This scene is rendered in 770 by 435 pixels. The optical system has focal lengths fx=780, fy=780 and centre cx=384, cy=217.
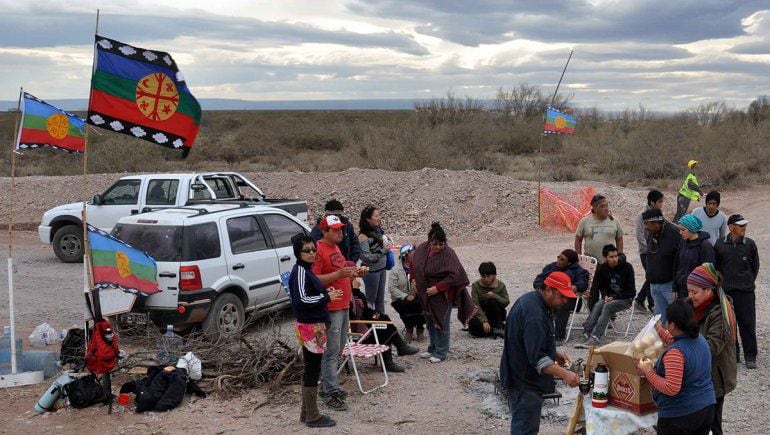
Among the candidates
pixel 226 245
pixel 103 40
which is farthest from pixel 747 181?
pixel 103 40

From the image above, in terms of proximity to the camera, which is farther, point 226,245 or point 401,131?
point 401,131

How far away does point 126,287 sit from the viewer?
7727 mm

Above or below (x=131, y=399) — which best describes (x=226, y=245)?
above

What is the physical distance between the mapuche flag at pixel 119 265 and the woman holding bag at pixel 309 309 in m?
2.20

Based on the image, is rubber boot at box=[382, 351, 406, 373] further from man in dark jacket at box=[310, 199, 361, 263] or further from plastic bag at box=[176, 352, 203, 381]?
plastic bag at box=[176, 352, 203, 381]

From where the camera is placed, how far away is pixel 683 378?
455cm

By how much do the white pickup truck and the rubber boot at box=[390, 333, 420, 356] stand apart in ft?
19.7

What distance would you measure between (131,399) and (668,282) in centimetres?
541

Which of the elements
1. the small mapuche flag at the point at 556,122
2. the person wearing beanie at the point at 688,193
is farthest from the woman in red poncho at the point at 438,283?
the small mapuche flag at the point at 556,122

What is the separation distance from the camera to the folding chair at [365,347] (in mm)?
7273

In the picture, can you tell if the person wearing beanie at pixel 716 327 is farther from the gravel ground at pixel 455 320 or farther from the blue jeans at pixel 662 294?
the blue jeans at pixel 662 294

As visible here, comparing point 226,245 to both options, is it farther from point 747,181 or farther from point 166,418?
point 747,181

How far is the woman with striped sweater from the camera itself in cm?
453

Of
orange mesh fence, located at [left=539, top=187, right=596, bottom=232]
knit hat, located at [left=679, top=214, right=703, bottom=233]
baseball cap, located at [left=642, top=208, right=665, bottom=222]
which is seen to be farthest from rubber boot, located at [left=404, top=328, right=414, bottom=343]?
orange mesh fence, located at [left=539, top=187, right=596, bottom=232]
